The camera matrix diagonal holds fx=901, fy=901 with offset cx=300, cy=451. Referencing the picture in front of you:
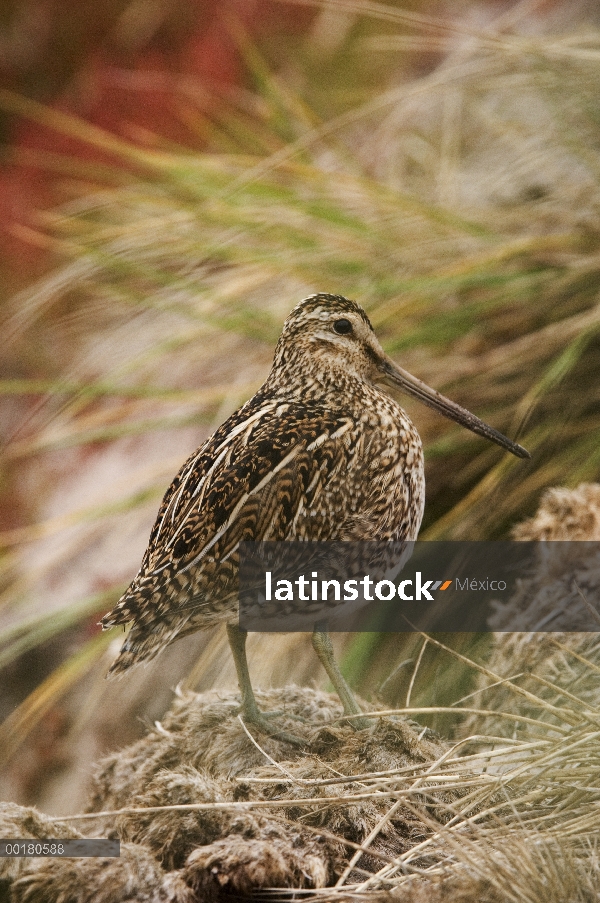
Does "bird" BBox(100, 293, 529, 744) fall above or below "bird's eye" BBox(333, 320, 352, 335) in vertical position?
below

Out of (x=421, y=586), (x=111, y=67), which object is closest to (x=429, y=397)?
(x=421, y=586)

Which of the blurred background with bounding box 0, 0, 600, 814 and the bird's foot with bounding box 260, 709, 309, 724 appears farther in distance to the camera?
the blurred background with bounding box 0, 0, 600, 814

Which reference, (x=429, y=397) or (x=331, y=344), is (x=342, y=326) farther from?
(x=429, y=397)

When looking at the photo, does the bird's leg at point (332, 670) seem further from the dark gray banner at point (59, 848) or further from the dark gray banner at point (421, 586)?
the dark gray banner at point (59, 848)

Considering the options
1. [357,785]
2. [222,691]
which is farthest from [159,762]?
[357,785]

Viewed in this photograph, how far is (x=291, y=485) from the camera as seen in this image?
3.47 feet

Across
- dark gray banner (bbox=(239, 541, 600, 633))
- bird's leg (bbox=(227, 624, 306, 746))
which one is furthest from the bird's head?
bird's leg (bbox=(227, 624, 306, 746))

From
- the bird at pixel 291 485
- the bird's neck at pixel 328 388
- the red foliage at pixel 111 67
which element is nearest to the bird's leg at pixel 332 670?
the bird at pixel 291 485

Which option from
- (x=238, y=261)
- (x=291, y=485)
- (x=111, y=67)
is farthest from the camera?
(x=111, y=67)

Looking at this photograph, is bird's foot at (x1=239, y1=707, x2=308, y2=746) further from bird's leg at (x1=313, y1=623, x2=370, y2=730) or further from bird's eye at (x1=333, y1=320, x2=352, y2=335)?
bird's eye at (x1=333, y1=320, x2=352, y2=335)

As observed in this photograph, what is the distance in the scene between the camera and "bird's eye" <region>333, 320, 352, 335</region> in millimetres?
1116

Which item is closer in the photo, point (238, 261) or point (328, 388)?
point (328, 388)

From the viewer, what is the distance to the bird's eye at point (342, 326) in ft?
3.66

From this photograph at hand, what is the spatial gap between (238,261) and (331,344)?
41 centimetres
